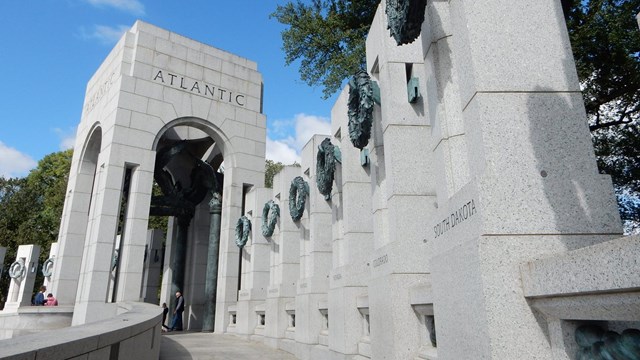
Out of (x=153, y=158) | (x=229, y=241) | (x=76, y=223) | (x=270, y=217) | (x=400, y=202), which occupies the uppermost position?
(x=153, y=158)

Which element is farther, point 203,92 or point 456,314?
point 203,92

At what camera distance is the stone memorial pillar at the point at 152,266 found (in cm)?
2594

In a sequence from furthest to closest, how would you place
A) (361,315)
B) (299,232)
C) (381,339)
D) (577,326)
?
(299,232) < (361,315) < (381,339) < (577,326)

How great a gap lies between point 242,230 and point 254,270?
2137mm

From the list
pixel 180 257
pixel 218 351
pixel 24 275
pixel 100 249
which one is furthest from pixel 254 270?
pixel 24 275

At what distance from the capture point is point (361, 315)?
8.52 m

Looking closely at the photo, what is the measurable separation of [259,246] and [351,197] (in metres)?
8.79

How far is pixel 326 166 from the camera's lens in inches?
414

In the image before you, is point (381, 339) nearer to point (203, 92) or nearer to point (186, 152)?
point (203, 92)

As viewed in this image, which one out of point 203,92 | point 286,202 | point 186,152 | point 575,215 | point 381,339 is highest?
point 203,92

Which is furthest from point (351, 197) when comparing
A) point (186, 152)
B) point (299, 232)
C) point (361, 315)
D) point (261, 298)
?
point (186, 152)

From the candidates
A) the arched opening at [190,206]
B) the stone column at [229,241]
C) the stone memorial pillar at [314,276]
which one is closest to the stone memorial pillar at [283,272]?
the stone memorial pillar at [314,276]

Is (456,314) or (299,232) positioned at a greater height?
(299,232)

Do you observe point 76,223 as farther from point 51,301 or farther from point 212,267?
point 212,267
